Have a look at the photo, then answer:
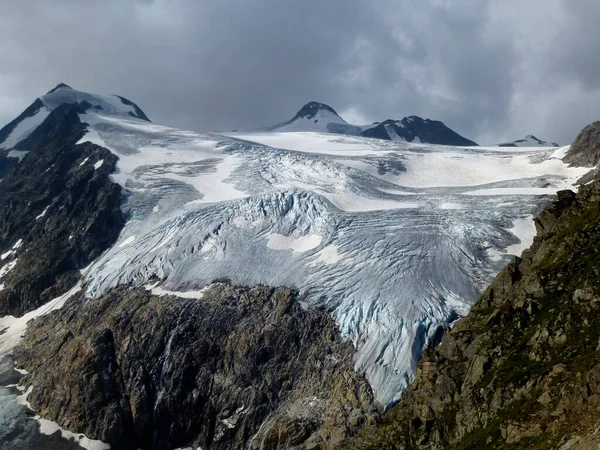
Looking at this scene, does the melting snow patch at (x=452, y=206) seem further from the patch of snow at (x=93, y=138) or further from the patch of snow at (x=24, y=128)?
the patch of snow at (x=24, y=128)

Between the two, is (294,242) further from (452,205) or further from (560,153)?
(560,153)

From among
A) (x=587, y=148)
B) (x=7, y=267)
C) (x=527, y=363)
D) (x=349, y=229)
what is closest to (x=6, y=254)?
(x=7, y=267)

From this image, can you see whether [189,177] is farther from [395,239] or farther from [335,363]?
[335,363]

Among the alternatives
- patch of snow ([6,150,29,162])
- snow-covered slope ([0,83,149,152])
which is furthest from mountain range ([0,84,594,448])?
snow-covered slope ([0,83,149,152])

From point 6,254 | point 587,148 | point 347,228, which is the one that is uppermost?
point 587,148

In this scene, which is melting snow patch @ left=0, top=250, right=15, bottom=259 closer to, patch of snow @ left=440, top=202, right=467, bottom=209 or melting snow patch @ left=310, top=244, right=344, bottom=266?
melting snow patch @ left=310, top=244, right=344, bottom=266

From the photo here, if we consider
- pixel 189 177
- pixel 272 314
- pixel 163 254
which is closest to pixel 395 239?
pixel 272 314

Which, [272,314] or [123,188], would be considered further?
[123,188]
